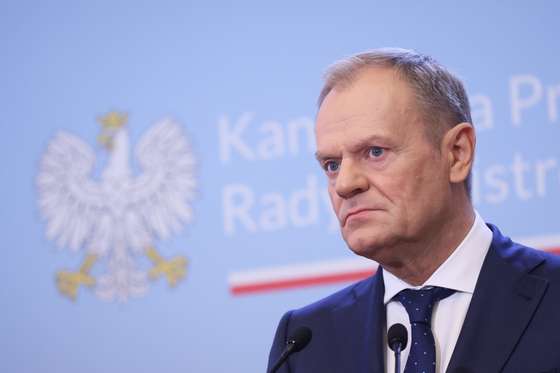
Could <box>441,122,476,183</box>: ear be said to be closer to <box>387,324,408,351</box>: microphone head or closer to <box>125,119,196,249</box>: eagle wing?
<box>387,324,408,351</box>: microphone head

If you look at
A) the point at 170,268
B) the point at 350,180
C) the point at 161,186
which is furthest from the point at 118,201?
the point at 350,180

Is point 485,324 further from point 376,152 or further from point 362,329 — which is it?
point 376,152

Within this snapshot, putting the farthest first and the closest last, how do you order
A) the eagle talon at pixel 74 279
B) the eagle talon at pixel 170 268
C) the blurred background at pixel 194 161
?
1. the eagle talon at pixel 74 279
2. the eagle talon at pixel 170 268
3. the blurred background at pixel 194 161

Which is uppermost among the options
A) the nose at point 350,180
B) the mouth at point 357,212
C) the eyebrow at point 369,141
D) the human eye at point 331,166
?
the eyebrow at point 369,141

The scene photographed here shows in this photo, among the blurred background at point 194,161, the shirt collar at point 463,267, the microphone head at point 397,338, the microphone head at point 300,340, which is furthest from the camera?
the blurred background at point 194,161

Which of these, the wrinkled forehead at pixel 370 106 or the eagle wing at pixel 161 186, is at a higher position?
the wrinkled forehead at pixel 370 106

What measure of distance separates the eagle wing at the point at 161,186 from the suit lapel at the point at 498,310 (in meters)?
1.86

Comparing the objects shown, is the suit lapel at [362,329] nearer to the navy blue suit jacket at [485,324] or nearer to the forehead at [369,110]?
the navy blue suit jacket at [485,324]

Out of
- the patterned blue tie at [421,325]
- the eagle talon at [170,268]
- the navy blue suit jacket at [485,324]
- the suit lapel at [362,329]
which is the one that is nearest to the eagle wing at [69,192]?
the eagle talon at [170,268]

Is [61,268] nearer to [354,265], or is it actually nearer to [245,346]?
[245,346]

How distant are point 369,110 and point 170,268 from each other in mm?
1846

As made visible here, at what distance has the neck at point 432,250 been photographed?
7.45ft

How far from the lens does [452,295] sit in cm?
Result: 224

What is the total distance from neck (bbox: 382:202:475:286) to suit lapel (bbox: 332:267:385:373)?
0.37 feet
